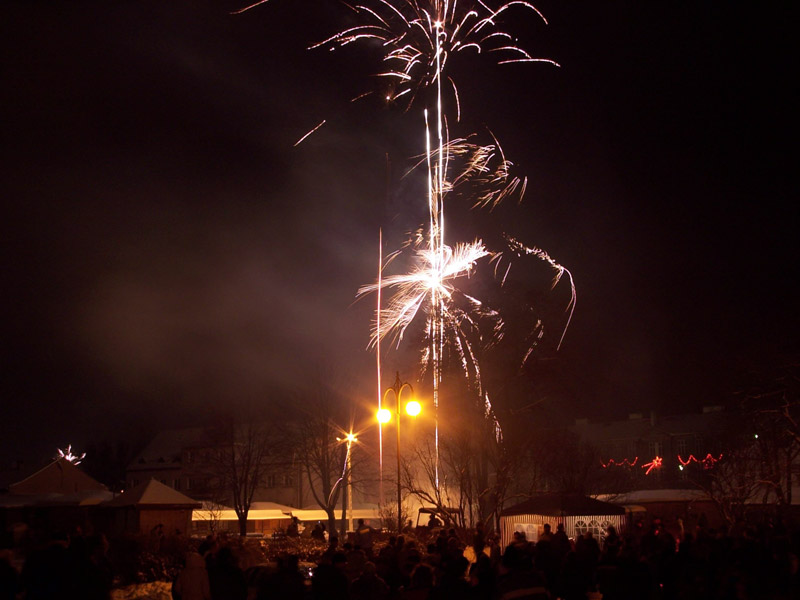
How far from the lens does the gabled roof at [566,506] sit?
2131 centimetres

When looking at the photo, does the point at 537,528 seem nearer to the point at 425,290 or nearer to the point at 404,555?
the point at 425,290

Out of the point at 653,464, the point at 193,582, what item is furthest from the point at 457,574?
the point at 653,464

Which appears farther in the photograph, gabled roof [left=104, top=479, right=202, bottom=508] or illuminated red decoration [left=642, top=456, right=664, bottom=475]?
illuminated red decoration [left=642, top=456, right=664, bottom=475]

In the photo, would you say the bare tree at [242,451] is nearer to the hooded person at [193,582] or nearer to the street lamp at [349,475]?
the street lamp at [349,475]

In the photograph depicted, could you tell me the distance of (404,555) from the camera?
11242mm

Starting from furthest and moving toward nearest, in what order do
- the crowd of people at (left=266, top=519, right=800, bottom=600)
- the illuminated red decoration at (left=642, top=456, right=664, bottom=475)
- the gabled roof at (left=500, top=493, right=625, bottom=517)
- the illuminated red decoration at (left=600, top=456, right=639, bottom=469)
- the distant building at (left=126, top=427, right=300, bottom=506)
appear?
the illuminated red decoration at (left=642, top=456, right=664, bottom=475) → the illuminated red decoration at (left=600, top=456, right=639, bottom=469) → the distant building at (left=126, top=427, right=300, bottom=506) → the gabled roof at (left=500, top=493, right=625, bottom=517) → the crowd of people at (left=266, top=519, right=800, bottom=600)

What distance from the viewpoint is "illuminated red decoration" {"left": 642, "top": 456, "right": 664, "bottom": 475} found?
62338mm

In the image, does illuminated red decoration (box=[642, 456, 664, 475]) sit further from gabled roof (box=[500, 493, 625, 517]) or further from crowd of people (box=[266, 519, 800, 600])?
crowd of people (box=[266, 519, 800, 600])

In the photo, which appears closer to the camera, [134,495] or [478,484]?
[134,495]

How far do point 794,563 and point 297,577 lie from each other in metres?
5.95

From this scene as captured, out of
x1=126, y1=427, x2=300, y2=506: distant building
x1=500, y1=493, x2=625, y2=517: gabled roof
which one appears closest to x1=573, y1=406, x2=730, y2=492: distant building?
x1=126, y1=427, x2=300, y2=506: distant building

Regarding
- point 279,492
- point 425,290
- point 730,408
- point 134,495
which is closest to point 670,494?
point 730,408

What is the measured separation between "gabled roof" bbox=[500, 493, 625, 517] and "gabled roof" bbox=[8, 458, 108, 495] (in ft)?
162

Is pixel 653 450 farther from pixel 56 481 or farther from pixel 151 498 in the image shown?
pixel 151 498
